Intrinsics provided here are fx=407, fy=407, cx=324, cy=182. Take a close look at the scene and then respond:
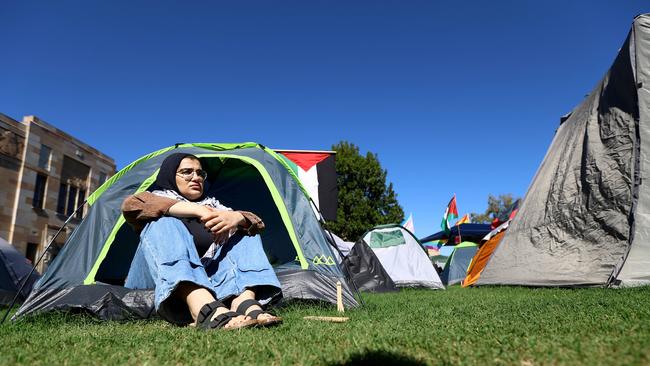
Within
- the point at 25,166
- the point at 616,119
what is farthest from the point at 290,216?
the point at 25,166

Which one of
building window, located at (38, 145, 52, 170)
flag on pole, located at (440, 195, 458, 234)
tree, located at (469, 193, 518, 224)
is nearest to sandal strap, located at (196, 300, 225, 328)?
flag on pole, located at (440, 195, 458, 234)

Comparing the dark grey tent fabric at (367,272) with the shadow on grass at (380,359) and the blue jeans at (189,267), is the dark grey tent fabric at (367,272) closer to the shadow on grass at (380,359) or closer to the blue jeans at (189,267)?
the blue jeans at (189,267)

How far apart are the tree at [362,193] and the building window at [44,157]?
12.2 meters

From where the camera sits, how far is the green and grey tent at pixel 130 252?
8.71 ft

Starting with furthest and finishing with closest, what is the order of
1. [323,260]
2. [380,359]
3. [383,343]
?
1. [323,260]
2. [383,343]
3. [380,359]

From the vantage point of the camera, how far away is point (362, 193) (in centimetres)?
1998

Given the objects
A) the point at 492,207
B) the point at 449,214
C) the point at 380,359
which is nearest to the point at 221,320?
the point at 380,359

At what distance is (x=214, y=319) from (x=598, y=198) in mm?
4203

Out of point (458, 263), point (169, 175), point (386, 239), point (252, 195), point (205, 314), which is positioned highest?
point (252, 195)

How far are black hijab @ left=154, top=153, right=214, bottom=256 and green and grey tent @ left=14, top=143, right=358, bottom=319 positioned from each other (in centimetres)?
61

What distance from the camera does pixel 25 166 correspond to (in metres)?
14.7

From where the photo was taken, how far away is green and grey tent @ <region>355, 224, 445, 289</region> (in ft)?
22.3

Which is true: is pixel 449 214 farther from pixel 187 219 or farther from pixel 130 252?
pixel 187 219

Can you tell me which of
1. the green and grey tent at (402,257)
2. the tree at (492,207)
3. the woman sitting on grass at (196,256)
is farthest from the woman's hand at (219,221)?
the tree at (492,207)
